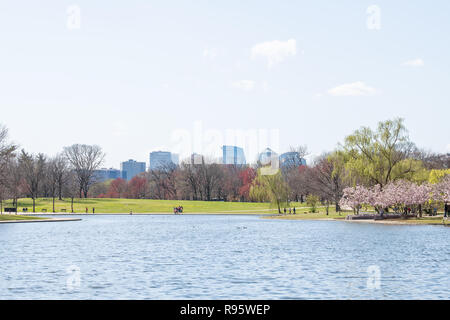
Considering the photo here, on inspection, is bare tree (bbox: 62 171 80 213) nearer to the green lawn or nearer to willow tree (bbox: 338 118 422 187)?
the green lawn

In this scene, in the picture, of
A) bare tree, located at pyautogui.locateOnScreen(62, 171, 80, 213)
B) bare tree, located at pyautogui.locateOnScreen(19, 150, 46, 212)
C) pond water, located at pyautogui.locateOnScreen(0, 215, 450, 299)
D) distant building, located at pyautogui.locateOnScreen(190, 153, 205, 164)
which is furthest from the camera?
distant building, located at pyautogui.locateOnScreen(190, 153, 205, 164)

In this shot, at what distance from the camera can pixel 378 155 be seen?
80.4m

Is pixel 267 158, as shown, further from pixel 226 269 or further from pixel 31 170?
pixel 226 269

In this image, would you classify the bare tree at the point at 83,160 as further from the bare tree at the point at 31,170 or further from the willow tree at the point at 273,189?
the willow tree at the point at 273,189

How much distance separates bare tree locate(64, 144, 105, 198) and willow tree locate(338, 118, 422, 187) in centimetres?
9008

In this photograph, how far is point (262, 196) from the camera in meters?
101

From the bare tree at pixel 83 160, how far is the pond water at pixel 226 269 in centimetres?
11016

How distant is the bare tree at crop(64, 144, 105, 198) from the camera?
155 m
